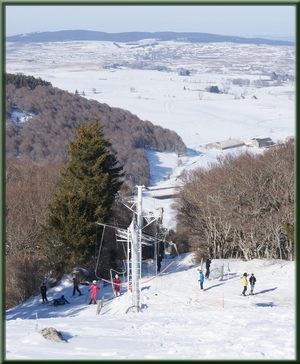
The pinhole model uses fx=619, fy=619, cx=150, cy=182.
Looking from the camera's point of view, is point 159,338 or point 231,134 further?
point 231,134

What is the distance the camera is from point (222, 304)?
17484 mm

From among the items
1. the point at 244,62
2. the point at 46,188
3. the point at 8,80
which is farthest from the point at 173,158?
the point at 244,62

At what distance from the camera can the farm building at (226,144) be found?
79438mm

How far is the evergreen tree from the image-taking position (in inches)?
860

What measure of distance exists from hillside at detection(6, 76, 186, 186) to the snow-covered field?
3.05 m

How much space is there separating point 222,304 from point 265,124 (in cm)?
7838

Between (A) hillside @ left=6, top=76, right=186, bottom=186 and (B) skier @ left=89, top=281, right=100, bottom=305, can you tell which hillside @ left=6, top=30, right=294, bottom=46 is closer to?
(A) hillside @ left=6, top=76, right=186, bottom=186

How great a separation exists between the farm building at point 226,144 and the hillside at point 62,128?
12.6 ft

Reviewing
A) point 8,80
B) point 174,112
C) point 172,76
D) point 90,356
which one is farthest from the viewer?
point 172,76

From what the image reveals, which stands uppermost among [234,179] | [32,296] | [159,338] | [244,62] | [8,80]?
[244,62]

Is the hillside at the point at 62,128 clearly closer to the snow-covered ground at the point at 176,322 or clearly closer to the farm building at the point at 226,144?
the farm building at the point at 226,144

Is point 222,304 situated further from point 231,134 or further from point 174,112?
point 174,112

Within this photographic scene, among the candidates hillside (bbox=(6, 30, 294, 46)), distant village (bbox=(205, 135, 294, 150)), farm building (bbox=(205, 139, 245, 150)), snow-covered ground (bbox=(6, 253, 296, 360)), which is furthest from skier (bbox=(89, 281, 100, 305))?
hillside (bbox=(6, 30, 294, 46))

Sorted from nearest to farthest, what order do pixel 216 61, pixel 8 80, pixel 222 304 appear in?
pixel 222 304 → pixel 8 80 → pixel 216 61
